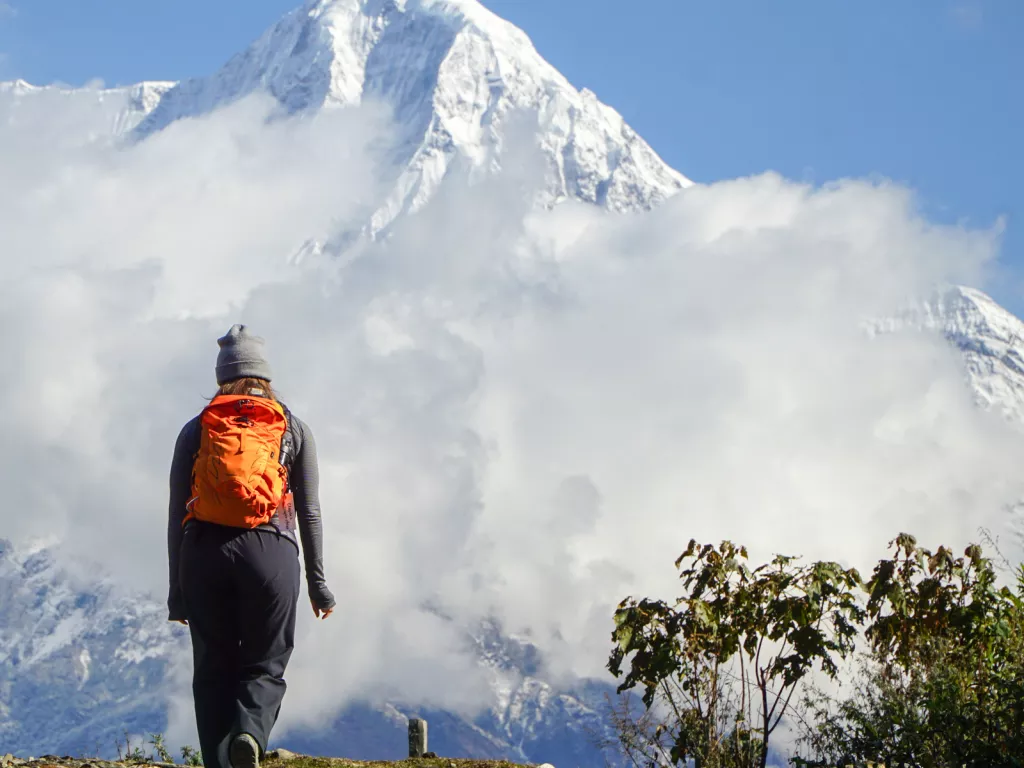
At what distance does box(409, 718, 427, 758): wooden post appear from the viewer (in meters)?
→ 10.8

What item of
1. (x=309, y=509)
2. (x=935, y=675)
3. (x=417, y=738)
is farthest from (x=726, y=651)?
(x=417, y=738)

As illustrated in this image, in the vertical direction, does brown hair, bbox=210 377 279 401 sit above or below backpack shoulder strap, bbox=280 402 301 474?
above

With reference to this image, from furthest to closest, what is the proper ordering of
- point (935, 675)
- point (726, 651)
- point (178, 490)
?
1. point (726, 651)
2. point (935, 675)
3. point (178, 490)

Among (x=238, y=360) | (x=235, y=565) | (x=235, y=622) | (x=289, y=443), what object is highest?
(x=238, y=360)

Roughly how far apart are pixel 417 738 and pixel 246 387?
5.56m

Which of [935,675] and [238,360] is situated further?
[935,675]

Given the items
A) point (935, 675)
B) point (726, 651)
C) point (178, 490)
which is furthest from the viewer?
point (726, 651)

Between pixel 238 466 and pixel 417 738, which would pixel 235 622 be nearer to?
pixel 238 466

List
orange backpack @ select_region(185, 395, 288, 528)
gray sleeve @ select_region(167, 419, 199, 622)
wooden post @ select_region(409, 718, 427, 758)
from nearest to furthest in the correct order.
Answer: orange backpack @ select_region(185, 395, 288, 528)
gray sleeve @ select_region(167, 419, 199, 622)
wooden post @ select_region(409, 718, 427, 758)

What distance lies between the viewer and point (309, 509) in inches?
250

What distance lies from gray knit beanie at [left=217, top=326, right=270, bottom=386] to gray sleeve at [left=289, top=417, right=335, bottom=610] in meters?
Result: 0.32

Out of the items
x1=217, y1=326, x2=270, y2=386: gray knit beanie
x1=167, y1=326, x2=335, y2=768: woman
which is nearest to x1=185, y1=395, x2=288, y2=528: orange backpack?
x1=167, y1=326, x2=335, y2=768: woman

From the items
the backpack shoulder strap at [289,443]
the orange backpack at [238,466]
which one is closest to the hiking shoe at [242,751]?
the orange backpack at [238,466]

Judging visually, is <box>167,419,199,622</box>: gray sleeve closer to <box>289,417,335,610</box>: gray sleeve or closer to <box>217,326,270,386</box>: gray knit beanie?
<box>217,326,270,386</box>: gray knit beanie
